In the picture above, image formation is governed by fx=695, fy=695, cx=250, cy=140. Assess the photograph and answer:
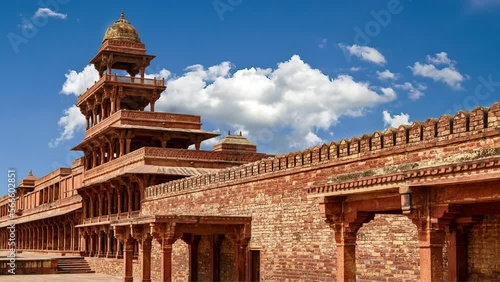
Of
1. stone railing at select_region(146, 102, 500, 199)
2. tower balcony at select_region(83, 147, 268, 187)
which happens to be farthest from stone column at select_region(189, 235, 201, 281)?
tower balcony at select_region(83, 147, 268, 187)

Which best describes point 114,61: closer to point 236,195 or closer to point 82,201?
point 82,201

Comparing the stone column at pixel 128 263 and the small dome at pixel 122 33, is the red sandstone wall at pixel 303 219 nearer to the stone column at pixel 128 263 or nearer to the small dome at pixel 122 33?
the stone column at pixel 128 263

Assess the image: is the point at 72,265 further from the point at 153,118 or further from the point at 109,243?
the point at 153,118

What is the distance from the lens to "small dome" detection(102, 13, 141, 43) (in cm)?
3650

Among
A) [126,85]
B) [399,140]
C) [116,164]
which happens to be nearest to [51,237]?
[126,85]

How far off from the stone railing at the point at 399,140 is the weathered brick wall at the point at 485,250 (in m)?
1.43

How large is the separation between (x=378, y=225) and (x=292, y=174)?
11.8 feet

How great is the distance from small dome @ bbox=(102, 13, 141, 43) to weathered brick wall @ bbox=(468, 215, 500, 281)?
27.9 meters

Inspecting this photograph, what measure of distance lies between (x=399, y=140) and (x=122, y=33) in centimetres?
2610

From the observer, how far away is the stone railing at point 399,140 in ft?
36.6

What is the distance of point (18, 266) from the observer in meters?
29.2

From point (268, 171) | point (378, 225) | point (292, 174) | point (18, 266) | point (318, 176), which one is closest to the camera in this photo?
point (378, 225)

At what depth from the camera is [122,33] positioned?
120 ft

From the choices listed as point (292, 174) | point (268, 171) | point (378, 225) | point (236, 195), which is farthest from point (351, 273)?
point (236, 195)
